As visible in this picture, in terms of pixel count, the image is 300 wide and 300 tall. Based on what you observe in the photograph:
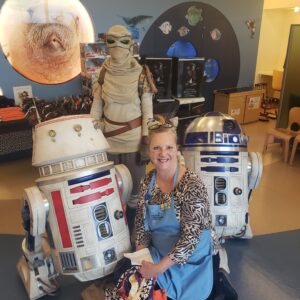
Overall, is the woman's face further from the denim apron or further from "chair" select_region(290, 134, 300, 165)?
"chair" select_region(290, 134, 300, 165)

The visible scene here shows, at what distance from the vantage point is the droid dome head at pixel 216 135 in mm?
1898

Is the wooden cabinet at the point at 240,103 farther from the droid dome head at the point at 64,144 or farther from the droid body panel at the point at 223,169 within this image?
the droid dome head at the point at 64,144

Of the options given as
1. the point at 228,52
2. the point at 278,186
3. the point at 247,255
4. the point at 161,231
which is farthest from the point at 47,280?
the point at 228,52

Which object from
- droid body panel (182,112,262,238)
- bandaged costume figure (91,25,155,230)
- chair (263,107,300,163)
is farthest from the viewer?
chair (263,107,300,163)

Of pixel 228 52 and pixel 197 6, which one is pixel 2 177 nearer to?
pixel 197 6

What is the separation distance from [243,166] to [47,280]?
126 cm

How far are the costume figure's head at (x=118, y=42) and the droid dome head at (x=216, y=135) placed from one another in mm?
628

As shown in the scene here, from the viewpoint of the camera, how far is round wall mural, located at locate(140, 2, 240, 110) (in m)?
4.68

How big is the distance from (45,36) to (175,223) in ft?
10.0

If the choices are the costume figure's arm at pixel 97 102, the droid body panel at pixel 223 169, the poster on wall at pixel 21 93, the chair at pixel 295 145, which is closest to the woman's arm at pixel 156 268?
the droid body panel at pixel 223 169

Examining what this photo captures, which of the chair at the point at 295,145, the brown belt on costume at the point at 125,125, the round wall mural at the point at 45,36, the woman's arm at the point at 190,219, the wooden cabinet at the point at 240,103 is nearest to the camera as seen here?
the woman's arm at the point at 190,219

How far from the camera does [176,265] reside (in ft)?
4.63

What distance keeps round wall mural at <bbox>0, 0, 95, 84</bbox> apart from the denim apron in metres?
2.83

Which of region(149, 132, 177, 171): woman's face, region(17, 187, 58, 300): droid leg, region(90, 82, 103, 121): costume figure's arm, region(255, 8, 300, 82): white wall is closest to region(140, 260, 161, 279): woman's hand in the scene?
region(149, 132, 177, 171): woman's face
